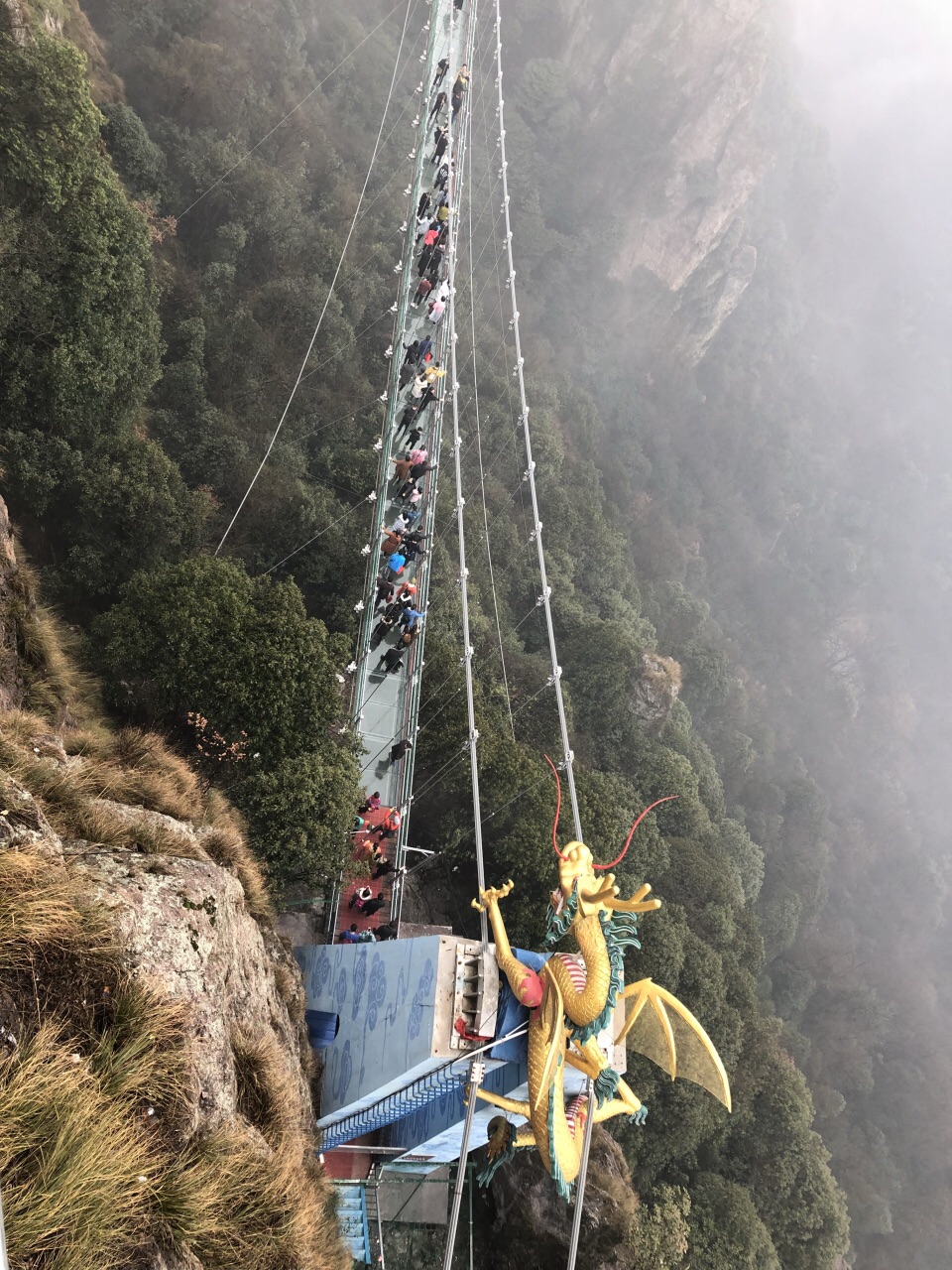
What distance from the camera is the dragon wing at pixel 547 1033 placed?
1036 cm

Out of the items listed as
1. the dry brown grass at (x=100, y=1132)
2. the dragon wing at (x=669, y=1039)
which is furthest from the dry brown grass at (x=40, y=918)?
the dragon wing at (x=669, y=1039)

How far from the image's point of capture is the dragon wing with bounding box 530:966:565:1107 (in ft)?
34.0

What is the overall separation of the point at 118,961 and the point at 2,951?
942mm

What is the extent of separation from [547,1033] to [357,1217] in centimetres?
561

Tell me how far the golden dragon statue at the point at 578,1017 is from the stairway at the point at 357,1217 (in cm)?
307

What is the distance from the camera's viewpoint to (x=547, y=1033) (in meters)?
10.6

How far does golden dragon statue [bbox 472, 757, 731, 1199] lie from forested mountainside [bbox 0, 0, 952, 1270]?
15.5 feet

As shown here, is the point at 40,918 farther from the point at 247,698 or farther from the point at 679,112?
the point at 679,112

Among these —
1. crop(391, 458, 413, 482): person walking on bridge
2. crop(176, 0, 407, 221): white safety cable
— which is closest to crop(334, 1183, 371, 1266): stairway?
crop(391, 458, 413, 482): person walking on bridge

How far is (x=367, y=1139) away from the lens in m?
14.2

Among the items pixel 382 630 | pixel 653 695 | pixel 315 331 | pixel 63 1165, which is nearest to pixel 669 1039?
pixel 63 1165

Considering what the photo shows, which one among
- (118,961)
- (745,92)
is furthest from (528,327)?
(118,961)

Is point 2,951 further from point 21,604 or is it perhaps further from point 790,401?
point 790,401

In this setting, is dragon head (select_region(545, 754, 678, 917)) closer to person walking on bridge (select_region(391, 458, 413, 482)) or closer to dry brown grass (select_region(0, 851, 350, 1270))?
dry brown grass (select_region(0, 851, 350, 1270))
